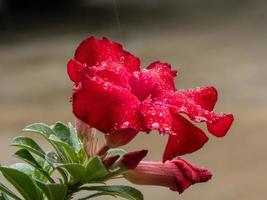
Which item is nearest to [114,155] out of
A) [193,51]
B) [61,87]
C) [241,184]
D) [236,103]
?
[241,184]

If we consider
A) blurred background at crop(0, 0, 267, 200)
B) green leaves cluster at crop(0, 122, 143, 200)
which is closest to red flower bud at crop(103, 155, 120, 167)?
green leaves cluster at crop(0, 122, 143, 200)

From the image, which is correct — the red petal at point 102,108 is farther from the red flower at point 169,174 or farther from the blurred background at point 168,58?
the blurred background at point 168,58

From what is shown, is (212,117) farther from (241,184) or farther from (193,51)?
(193,51)

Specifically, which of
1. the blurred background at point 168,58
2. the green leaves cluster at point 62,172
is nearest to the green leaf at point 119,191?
the green leaves cluster at point 62,172

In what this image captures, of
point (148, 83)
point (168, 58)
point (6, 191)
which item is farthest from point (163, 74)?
point (168, 58)

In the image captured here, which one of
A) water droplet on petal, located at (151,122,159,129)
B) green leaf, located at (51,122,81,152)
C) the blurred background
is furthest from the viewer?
the blurred background

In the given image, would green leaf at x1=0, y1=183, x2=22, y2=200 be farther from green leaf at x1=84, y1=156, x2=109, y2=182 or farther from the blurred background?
the blurred background

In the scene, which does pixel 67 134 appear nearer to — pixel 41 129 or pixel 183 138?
pixel 41 129

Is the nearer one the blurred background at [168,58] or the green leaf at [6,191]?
the green leaf at [6,191]
